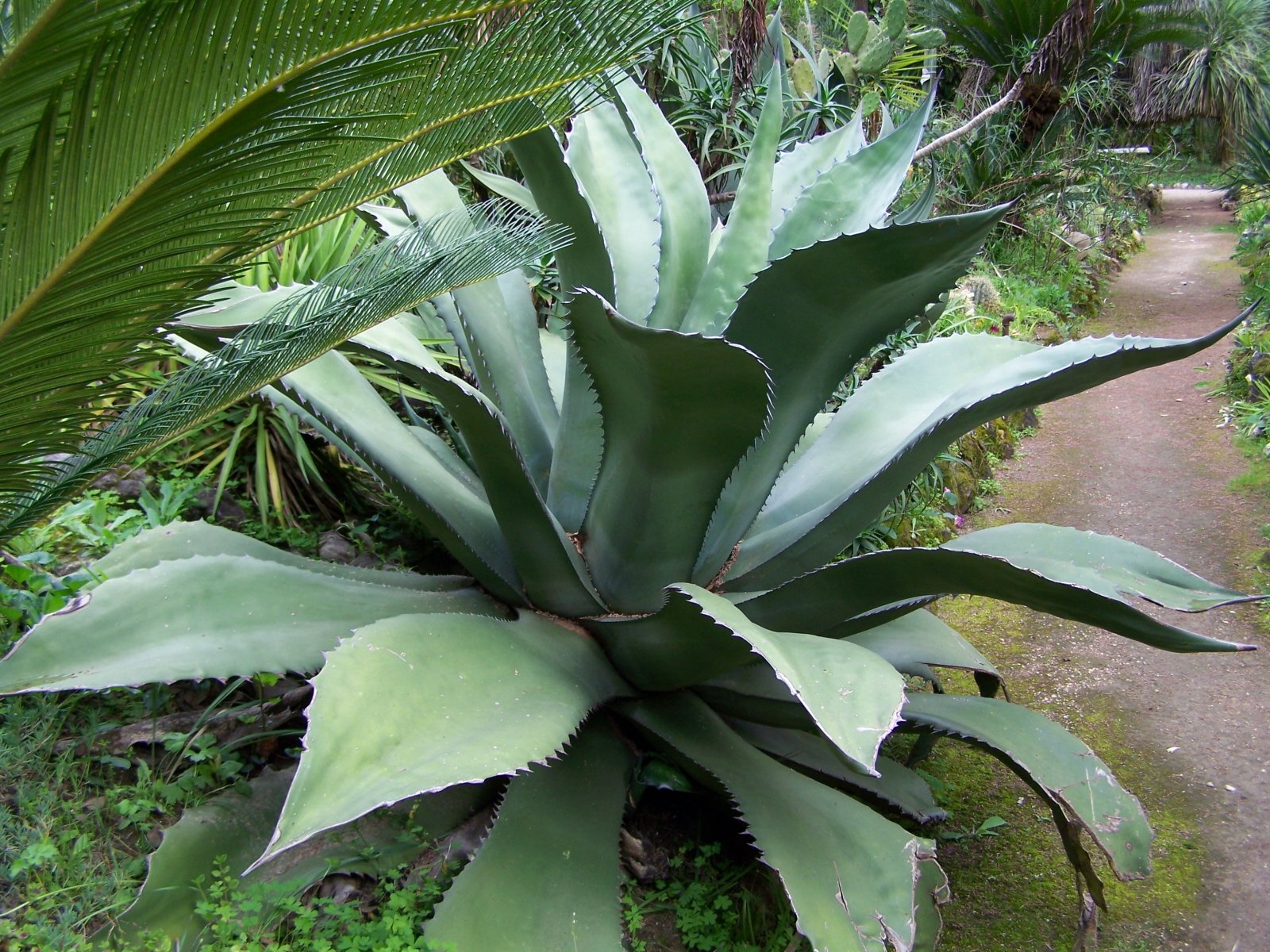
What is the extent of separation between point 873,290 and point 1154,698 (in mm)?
1760

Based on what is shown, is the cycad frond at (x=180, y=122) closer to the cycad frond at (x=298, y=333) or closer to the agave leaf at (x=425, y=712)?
the cycad frond at (x=298, y=333)

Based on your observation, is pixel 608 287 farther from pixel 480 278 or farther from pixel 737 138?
pixel 737 138

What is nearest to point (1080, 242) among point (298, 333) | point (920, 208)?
point (920, 208)

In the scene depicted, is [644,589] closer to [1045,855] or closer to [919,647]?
[919,647]

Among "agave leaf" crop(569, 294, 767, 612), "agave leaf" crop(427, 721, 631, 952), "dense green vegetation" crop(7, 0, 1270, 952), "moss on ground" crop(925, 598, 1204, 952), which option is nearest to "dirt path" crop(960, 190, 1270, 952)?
"moss on ground" crop(925, 598, 1204, 952)

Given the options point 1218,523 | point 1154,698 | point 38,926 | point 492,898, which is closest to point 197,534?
point 38,926

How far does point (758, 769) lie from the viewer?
5.53 feet

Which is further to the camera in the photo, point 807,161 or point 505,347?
point 807,161

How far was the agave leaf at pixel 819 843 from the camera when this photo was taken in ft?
4.49

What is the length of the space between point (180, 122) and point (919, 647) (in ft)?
5.58

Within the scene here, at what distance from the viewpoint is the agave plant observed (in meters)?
1.34

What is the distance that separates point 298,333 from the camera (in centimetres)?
131

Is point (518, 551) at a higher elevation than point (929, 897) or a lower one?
higher

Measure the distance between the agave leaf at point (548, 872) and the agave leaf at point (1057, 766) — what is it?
23.8 inches
